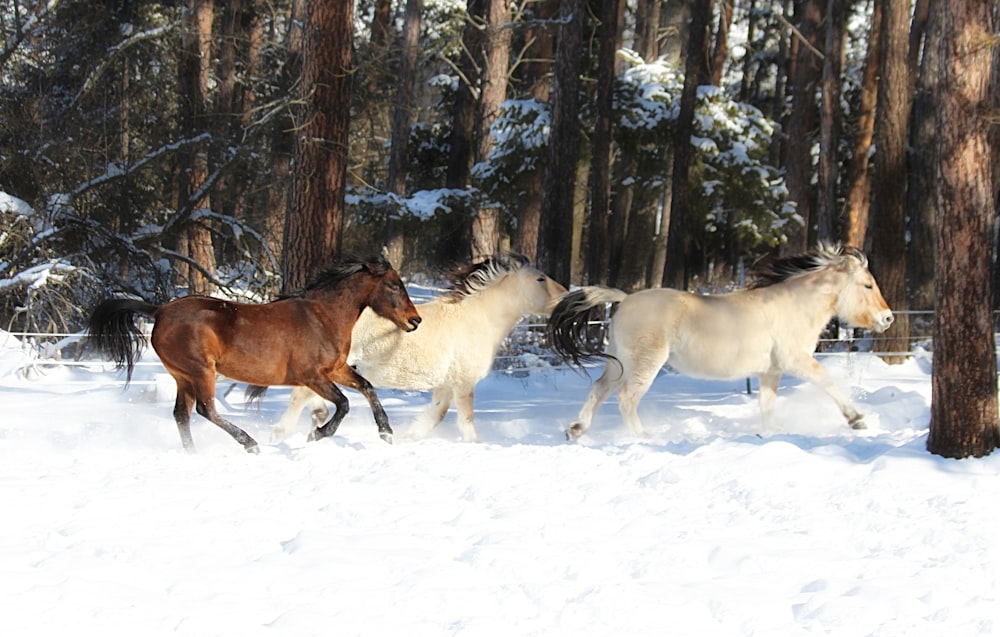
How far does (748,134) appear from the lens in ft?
67.5

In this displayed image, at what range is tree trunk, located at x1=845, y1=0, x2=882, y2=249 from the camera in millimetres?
16781

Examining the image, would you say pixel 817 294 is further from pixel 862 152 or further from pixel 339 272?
pixel 862 152

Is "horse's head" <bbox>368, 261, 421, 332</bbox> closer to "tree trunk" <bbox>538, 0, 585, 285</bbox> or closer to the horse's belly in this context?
the horse's belly

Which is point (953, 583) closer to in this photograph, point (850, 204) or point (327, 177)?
point (327, 177)

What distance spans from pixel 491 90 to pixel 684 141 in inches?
→ 156

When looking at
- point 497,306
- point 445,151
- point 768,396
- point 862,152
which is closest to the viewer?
point 497,306

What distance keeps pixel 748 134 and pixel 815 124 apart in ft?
34.5

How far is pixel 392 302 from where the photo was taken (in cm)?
852

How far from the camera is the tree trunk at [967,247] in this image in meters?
6.88

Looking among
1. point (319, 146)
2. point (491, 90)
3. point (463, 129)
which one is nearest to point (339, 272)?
point (319, 146)

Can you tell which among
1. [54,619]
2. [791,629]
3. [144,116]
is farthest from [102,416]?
[144,116]

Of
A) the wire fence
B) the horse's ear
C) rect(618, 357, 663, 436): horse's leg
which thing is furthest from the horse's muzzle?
the horse's ear

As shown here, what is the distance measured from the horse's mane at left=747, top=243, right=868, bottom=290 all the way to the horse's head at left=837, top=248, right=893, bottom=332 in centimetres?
1

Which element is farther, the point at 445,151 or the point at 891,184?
the point at 445,151
